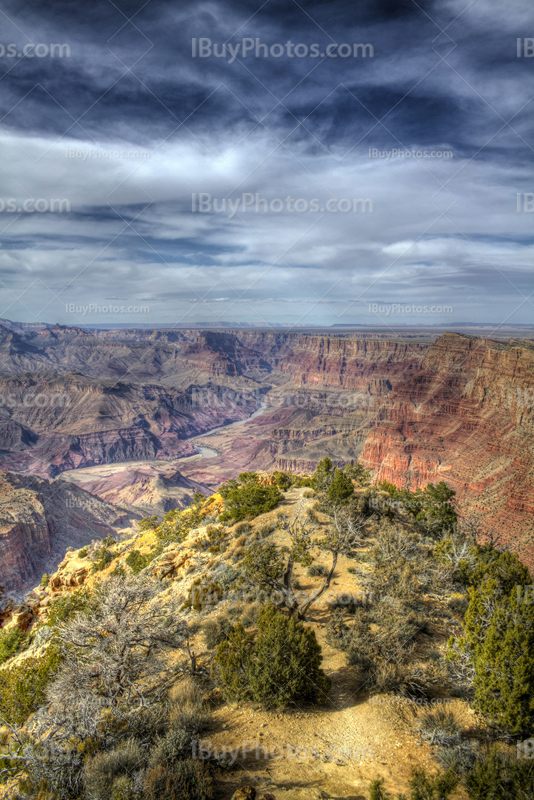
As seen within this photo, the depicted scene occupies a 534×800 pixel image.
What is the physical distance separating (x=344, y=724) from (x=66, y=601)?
53.0ft

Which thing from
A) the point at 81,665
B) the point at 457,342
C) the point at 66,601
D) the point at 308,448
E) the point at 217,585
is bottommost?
the point at 308,448

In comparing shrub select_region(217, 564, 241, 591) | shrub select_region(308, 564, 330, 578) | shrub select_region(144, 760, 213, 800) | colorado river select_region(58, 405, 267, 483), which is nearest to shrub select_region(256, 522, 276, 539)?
shrub select_region(217, 564, 241, 591)

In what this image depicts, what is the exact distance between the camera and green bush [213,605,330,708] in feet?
30.9

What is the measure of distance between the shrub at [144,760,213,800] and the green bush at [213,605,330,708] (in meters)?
2.47

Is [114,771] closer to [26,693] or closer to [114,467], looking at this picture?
[26,693]

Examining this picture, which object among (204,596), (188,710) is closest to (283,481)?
(204,596)

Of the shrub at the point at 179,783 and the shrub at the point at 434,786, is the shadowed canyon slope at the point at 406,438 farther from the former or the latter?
the shrub at the point at 179,783

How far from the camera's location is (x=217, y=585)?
1606 centimetres

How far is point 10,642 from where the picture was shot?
1922cm

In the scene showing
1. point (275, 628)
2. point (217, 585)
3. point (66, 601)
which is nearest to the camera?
point (275, 628)

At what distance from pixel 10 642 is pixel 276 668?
17.3 m

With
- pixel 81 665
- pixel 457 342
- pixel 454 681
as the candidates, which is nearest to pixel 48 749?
pixel 81 665

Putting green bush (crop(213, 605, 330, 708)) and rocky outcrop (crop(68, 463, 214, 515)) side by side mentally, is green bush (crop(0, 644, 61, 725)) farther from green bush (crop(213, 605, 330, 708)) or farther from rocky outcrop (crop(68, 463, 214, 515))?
rocky outcrop (crop(68, 463, 214, 515))

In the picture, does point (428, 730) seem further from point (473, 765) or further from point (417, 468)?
point (417, 468)
